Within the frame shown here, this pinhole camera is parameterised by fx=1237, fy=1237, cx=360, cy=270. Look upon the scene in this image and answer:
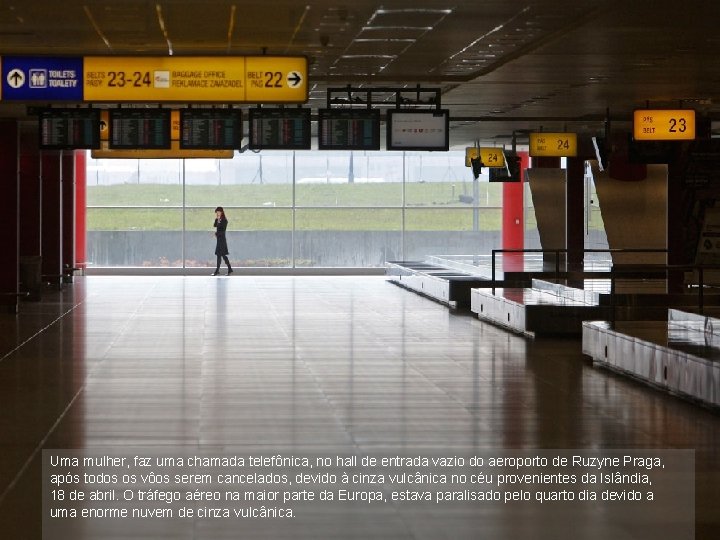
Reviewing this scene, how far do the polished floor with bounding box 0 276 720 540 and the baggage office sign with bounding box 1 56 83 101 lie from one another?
299 centimetres

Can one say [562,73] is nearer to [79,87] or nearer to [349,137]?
[349,137]

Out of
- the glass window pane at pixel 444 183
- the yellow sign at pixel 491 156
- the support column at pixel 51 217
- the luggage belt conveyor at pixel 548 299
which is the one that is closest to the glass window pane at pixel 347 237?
the glass window pane at pixel 444 183

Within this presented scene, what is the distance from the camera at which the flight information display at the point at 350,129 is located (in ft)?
54.1

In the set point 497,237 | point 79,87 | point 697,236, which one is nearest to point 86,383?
point 79,87

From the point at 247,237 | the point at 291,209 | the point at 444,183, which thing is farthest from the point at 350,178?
the point at 247,237

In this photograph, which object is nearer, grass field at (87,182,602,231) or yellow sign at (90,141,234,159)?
yellow sign at (90,141,234,159)

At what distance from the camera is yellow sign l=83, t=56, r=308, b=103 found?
42.9 ft

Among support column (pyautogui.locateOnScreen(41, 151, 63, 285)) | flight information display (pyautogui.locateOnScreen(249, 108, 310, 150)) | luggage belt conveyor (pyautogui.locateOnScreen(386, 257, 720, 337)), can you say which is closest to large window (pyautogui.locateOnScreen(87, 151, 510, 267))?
support column (pyautogui.locateOnScreen(41, 151, 63, 285))

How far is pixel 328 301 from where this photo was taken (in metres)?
25.1

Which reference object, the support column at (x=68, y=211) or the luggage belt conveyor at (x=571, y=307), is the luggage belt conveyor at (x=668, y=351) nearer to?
the luggage belt conveyor at (x=571, y=307)

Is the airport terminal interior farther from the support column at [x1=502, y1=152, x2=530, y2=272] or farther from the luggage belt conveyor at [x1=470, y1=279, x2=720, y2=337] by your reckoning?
the support column at [x1=502, y1=152, x2=530, y2=272]

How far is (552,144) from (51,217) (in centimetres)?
1268

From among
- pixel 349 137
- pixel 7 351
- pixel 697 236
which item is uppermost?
pixel 349 137

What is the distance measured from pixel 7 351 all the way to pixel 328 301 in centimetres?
1022
